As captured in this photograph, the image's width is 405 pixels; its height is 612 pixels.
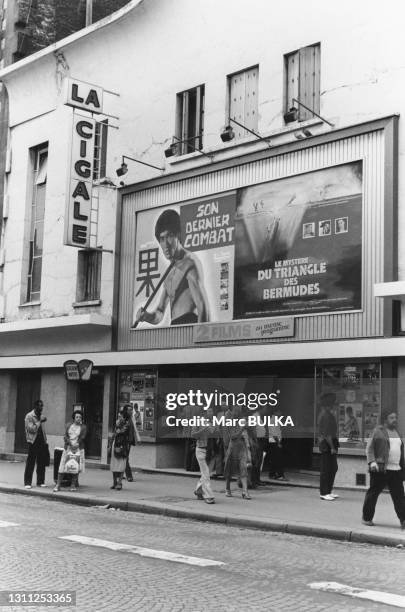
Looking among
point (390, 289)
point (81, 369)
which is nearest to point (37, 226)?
point (81, 369)

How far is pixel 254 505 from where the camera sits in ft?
46.0

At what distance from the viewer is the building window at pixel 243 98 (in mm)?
19328

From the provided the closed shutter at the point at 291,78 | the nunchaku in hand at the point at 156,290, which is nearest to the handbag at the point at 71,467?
the nunchaku in hand at the point at 156,290

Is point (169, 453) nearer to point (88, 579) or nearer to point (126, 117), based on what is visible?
point (126, 117)

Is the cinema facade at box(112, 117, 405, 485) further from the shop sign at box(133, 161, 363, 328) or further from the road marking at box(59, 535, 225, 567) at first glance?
the road marking at box(59, 535, 225, 567)

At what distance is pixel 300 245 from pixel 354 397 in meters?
3.67

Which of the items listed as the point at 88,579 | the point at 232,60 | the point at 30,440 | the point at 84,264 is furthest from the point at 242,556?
the point at 84,264

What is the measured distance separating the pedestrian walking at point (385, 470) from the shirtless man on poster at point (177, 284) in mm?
8624

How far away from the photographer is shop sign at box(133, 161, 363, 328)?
17.0 meters

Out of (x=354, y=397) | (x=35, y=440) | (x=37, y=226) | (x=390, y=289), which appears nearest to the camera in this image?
(x=390, y=289)

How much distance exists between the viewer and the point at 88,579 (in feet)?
25.3

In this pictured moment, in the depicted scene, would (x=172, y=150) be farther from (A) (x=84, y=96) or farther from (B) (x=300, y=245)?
(B) (x=300, y=245)

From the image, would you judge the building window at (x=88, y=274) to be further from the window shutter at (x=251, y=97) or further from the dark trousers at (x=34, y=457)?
the dark trousers at (x=34, y=457)

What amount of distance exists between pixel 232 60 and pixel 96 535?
43.7 feet
